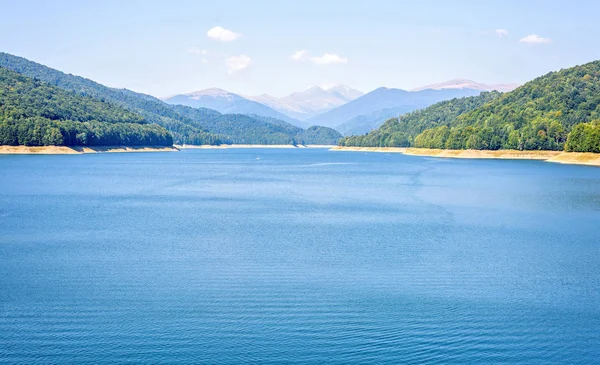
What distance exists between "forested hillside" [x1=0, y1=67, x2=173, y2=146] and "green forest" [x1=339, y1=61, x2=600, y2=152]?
68364 millimetres

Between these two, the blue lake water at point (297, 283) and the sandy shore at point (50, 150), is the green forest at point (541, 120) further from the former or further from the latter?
the sandy shore at point (50, 150)

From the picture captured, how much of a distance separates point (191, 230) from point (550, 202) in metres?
27.0

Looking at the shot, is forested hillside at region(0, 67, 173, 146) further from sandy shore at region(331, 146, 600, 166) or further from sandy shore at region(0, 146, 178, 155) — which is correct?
sandy shore at region(331, 146, 600, 166)

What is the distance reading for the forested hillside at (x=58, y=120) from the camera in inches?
4719

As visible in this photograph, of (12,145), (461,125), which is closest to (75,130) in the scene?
(12,145)

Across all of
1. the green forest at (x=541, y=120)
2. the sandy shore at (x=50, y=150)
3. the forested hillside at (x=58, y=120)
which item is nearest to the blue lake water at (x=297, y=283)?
the green forest at (x=541, y=120)

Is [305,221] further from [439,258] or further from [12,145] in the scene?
[12,145]

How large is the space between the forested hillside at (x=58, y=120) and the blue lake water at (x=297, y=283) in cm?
8037

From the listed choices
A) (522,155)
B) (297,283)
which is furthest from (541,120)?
(297,283)

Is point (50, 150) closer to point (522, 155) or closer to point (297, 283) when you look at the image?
point (522, 155)

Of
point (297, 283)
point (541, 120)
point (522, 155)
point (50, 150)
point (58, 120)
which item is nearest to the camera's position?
point (297, 283)

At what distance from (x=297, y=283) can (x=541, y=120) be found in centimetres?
10786

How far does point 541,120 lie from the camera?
120312 millimetres

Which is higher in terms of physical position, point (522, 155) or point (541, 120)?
point (541, 120)
